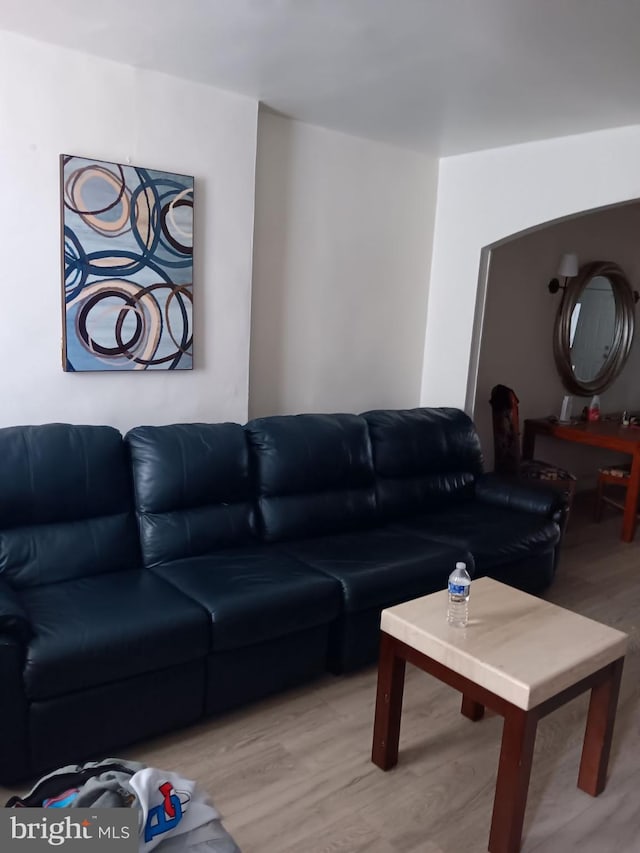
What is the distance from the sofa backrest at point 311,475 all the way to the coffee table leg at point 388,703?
1019mm

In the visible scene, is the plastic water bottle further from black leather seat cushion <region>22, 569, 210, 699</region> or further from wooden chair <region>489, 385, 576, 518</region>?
wooden chair <region>489, 385, 576, 518</region>

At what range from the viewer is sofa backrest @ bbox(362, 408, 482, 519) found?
3.52 metres

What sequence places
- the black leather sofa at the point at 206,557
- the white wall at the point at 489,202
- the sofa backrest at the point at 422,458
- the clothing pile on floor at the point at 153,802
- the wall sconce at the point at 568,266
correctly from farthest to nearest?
the wall sconce at the point at 568,266, the sofa backrest at the point at 422,458, the white wall at the point at 489,202, the black leather sofa at the point at 206,557, the clothing pile on floor at the point at 153,802

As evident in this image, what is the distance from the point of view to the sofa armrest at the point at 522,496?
11.6ft

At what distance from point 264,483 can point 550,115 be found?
2222 millimetres

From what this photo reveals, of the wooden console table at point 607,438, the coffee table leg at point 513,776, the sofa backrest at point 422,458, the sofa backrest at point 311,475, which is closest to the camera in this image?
the coffee table leg at point 513,776

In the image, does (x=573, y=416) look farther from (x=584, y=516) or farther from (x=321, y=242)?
(x=321, y=242)

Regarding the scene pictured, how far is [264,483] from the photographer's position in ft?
10.1

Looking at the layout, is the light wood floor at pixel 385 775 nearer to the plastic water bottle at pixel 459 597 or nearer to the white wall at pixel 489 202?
the plastic water bottle at pixel 459 597

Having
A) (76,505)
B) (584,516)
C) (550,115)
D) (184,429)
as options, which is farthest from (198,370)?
(584,516)

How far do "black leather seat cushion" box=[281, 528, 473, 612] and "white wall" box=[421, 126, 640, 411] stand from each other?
1.48 m

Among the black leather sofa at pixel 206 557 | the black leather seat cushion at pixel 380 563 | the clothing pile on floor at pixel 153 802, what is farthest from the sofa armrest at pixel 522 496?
the clothing pile on floor at pixel 153 802

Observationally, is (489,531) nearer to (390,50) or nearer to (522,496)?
(522,496)

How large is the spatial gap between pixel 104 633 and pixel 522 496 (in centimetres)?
241
